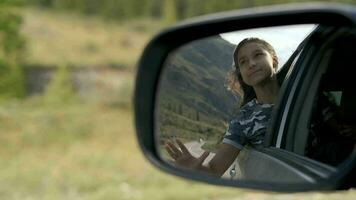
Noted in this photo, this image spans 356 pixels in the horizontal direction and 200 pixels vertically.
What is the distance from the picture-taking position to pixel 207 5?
159ft

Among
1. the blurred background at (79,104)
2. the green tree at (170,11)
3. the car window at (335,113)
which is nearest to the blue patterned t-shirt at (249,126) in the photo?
the car window at (335,113)

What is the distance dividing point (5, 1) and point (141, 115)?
1209 centimetres

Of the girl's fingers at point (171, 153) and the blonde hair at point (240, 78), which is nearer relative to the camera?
the blonde hair at point (240, 78)

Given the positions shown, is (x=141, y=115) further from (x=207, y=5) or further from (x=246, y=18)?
(x=207, y=5)

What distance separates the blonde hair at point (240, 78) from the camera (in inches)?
67.9

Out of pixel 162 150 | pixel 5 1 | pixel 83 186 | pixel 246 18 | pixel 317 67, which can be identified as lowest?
pixel 83 186

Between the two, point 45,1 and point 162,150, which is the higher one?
point 162,150

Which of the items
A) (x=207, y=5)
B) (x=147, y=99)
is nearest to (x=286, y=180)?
(x=147, y=99)

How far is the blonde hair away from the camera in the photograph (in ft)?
5.66

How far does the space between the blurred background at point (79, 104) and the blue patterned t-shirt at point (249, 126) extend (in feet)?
7.56

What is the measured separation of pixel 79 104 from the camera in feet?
94.4

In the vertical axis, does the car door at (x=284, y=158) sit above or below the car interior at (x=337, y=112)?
below

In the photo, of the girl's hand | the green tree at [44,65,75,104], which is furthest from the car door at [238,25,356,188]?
the green tree at [44,65,75,104]

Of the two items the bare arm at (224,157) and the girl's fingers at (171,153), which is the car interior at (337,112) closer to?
the bare arm at (224,157)
